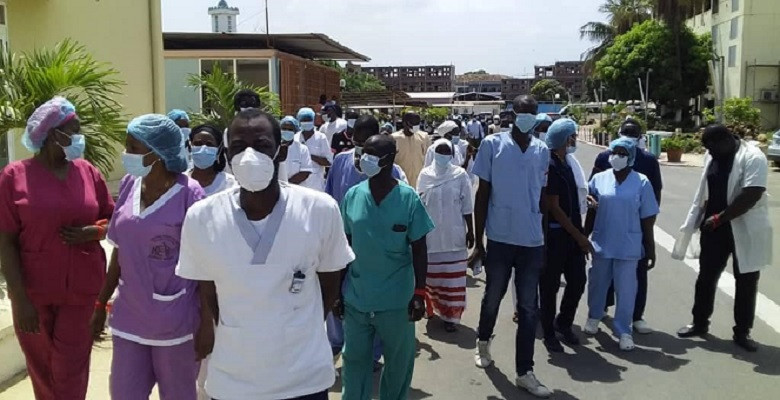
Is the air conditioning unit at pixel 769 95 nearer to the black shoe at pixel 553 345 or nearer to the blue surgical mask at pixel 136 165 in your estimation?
the black shoe at pixel 553 345

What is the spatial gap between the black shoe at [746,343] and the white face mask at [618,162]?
5.41 feet

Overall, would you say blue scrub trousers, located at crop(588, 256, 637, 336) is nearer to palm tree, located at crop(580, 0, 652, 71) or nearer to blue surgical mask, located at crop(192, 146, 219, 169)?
blue surgical mask, located at crop(192, 146, 219, 169)

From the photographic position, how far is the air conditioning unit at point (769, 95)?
42594 mm

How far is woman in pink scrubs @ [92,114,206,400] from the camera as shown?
350cm

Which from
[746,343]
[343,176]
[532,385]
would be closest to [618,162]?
[746,343]

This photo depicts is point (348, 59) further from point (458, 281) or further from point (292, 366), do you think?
point (292, 366)

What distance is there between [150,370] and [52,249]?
904 mm

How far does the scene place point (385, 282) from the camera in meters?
4.36

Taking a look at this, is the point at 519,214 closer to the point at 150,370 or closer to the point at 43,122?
the point at 150,370

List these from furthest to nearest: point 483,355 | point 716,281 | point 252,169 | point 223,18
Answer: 1. point 223,18
2. point 716,281
3. point 483,355
4. point 252,169

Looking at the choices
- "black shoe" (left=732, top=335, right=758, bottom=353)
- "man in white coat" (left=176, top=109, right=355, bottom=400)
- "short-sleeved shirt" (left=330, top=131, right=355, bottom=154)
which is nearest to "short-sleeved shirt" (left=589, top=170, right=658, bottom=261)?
"black shoe" (left=732, top=335, right=758, bottom=353)

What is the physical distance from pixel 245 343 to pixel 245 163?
0.65m

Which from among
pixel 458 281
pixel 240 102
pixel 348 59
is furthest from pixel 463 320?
pixel 348 59

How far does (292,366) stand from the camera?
9.44 feet
